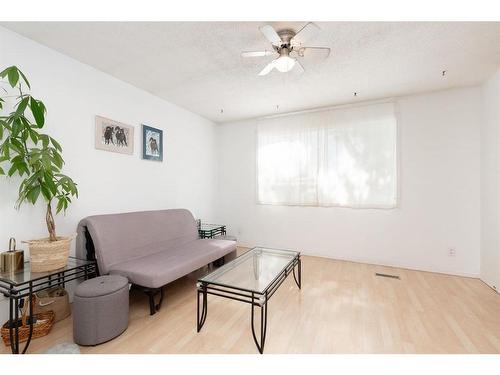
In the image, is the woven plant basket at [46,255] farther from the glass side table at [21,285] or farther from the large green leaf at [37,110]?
the large green leaf at [37,110]

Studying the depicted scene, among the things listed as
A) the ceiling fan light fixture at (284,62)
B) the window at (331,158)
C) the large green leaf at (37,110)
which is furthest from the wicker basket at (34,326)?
the window at (331,158)

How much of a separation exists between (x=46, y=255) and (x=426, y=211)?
4.09 m

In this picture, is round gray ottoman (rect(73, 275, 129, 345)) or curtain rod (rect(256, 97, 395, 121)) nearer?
round gray ottoman (rect(73, 275, 129, 345))

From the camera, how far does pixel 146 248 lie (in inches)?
93.4

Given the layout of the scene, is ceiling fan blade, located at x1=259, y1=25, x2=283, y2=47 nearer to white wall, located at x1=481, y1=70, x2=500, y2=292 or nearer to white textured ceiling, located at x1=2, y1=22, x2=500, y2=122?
white textured ceiling, located at x1=2, y1=22, x2=500, y2=122

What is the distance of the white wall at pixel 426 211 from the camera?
2727mm

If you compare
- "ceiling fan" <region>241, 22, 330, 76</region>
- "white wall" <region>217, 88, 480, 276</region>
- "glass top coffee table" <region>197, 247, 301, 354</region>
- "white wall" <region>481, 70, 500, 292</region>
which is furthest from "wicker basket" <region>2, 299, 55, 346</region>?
"white wall" <region>481, 70, 500, 292</region>

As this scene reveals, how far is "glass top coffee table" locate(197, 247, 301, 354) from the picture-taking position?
1499mm

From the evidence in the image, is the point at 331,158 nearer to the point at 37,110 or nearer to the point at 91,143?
the point at 91,143

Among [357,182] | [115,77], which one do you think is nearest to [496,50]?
[357,182]

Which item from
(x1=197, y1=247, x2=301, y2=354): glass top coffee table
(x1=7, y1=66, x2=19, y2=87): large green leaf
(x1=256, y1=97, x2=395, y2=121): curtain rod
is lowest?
(x1=197, y1=247, x2=301, y2=354): glass top coffee table

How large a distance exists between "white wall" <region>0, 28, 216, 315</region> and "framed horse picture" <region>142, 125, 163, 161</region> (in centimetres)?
7

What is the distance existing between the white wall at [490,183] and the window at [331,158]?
2.89 ft
